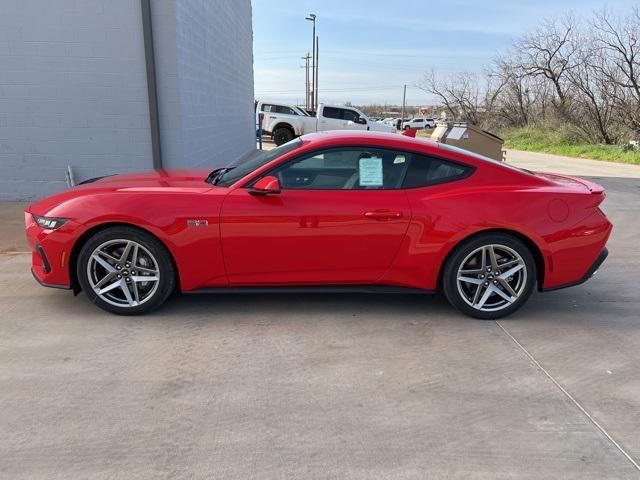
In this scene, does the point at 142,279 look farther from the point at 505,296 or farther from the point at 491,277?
the point at 505,296

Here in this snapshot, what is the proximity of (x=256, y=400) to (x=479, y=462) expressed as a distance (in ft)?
4.06

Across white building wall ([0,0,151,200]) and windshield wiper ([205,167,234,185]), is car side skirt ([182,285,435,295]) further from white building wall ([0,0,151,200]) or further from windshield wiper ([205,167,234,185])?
white building wall ([0,0,151,200])

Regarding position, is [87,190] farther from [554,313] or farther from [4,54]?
[4,54]

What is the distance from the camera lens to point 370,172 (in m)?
4.09

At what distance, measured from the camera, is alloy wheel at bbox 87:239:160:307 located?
3922mm

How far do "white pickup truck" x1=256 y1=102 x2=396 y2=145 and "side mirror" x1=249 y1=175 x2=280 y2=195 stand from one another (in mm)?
17251

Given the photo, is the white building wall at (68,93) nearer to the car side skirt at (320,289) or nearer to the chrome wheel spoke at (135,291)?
the chrome wheel spoke at (135,291)

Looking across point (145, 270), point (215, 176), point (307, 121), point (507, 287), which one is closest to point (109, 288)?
point (145, 270)

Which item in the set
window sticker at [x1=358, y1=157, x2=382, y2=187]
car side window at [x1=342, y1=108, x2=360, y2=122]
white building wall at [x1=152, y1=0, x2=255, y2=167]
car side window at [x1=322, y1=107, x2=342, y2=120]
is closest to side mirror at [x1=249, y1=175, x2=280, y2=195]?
window sticker at [x1=358, y1=157, x2=382, y2=187]

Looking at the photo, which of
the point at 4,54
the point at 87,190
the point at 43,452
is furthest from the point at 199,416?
the point at 4,54

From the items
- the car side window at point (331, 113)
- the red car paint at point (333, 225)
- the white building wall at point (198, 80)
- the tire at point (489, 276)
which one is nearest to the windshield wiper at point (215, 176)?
the red car paint at point (333, 225)

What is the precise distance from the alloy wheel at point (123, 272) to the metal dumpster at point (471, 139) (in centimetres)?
905

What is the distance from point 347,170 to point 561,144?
2419 cm

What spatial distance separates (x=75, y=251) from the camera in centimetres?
395
